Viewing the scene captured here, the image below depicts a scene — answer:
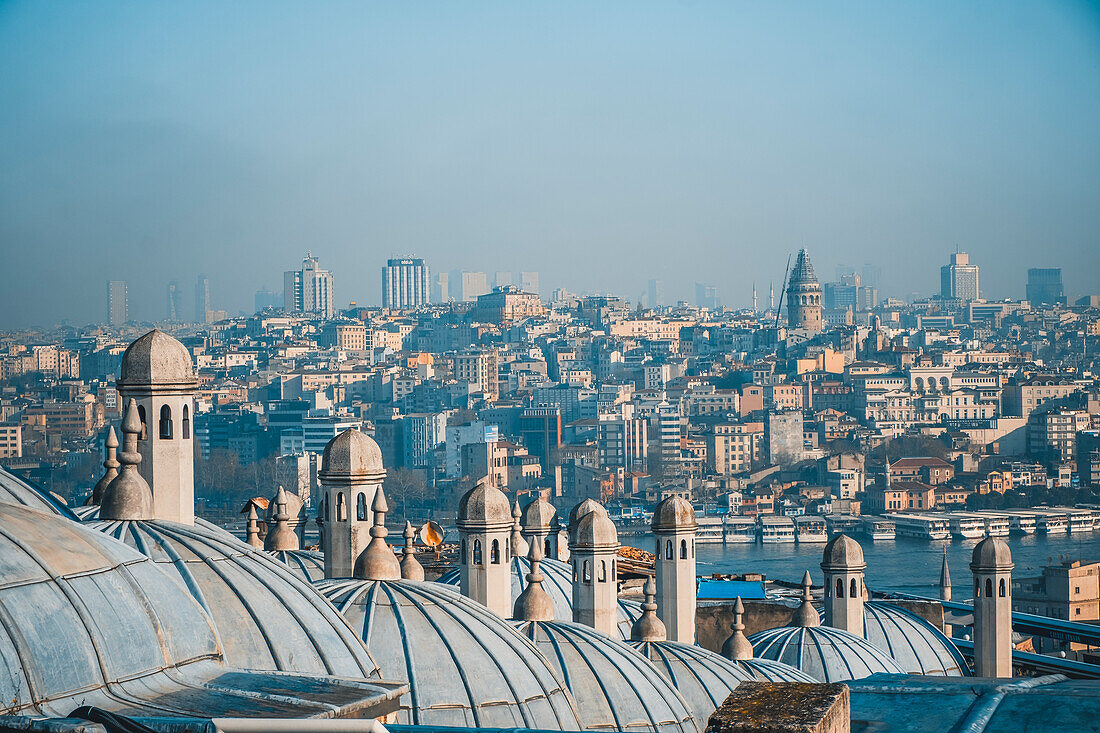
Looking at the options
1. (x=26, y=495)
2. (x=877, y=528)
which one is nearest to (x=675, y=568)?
(x=26, y=495)

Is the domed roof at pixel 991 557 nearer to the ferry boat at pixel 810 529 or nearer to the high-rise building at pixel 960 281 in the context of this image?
the ferry boat at pixel 810 529

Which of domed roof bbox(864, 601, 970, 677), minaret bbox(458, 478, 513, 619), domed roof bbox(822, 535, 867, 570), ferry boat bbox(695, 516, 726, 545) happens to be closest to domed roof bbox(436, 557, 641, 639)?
minaret bbox(458, 478, 513, 619)

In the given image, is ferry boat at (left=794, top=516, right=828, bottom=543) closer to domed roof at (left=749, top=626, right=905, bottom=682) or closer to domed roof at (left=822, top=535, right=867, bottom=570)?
domed roof at (left=822, top=535, right=867, bottom=570)

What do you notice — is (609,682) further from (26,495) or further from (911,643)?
(911,643)

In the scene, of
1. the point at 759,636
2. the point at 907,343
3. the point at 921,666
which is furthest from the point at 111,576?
the point at 907,343

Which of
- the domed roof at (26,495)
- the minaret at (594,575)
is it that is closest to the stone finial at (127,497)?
the domed roof at (26,495)

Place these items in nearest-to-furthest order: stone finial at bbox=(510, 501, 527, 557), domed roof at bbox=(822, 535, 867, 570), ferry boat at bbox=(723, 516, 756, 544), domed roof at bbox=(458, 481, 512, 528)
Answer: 1. domed roof at bbox=(458, 481, 512, 528)
2. stone finial at bbox=(510, 501, 527, 557)
3. domed roof at bbox=(822, 535, 867, 570)
4. ferry boat at bbox=(723, 516, 756, 544)
